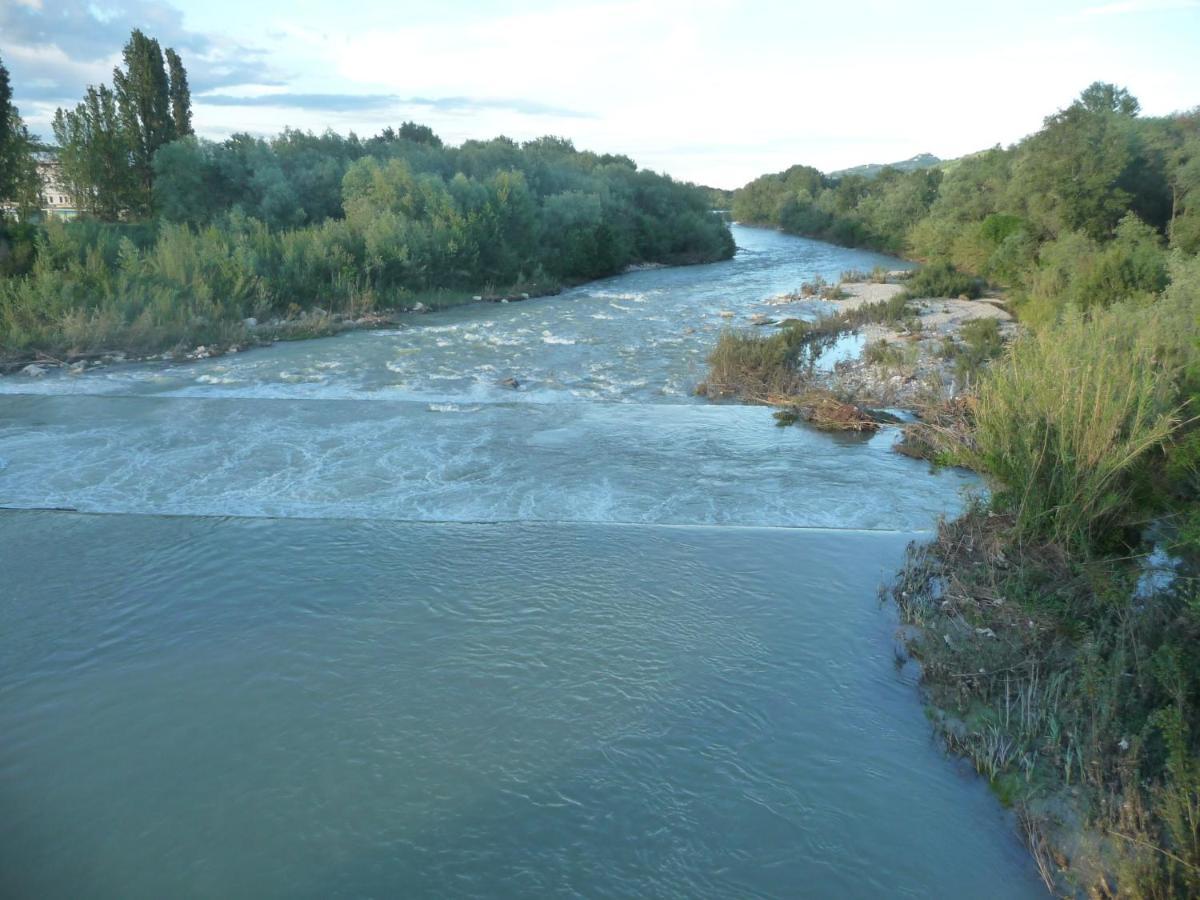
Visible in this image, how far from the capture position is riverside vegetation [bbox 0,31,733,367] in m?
16.8

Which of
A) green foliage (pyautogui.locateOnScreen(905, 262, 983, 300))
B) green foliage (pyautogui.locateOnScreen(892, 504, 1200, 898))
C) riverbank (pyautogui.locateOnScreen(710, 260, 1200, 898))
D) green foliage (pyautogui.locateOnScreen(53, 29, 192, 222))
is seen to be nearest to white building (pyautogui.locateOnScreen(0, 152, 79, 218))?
green foliage (pyautogui.locateOnScreen(53, 29, 192, 222))

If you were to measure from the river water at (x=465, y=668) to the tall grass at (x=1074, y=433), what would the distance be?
1278 millimetres

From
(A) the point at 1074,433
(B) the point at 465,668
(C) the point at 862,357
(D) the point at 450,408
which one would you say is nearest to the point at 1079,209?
(C) the point at 862,357

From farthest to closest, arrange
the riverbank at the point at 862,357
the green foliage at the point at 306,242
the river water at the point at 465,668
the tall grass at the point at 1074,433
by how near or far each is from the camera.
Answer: the green foliage at the point at 306,242, the riverbank at the point at 862,357, the tall grass at the point at 1074,433, the river water at the point at 465,668

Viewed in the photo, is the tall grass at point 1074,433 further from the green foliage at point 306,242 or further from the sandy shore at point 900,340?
the green foliage at point 306,242

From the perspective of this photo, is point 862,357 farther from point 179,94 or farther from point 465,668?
point 179,94

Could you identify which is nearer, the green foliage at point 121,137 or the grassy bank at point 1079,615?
the grassy bank at point 1079,615

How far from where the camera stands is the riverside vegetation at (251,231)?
16750mm

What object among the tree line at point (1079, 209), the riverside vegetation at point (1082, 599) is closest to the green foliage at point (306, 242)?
the tree line at point (1079, 209)

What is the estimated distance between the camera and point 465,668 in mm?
5637

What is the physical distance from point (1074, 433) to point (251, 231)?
22242 mm

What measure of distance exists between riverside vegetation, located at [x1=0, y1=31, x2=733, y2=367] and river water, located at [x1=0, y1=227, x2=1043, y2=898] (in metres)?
6.46

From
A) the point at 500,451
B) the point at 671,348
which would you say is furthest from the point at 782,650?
the point at 671,348

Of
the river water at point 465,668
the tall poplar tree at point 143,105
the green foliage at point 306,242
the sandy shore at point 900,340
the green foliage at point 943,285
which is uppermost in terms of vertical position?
the tall poplar tree at point 143,105
